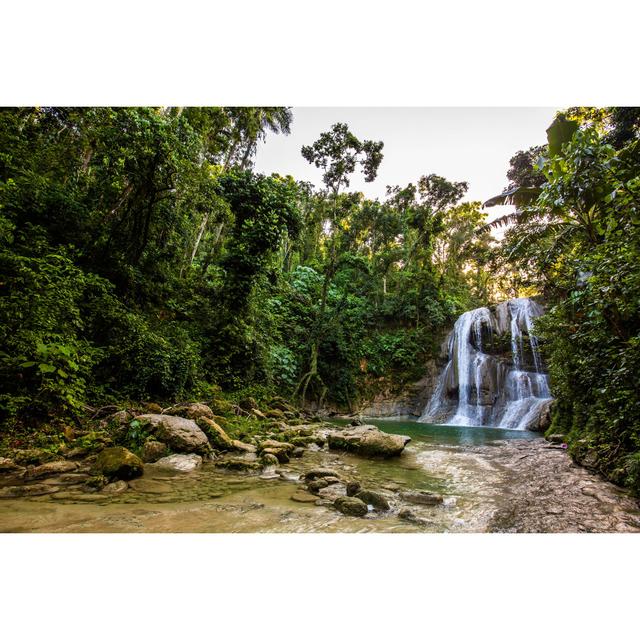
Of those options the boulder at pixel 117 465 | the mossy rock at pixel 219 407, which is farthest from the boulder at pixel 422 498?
the mossy rock at pixel 219 407

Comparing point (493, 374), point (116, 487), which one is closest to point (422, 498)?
point (116, 487)

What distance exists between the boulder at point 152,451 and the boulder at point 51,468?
69 centimetres

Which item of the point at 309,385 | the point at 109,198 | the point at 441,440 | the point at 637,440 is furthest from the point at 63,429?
the point at 309,385

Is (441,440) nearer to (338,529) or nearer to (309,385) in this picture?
(338,529)

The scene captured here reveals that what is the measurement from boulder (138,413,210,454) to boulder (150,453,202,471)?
13 centimetres

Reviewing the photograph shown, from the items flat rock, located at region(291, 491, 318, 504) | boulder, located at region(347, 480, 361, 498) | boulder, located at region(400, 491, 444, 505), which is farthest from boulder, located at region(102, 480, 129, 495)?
boulder, located at region(400, 491, 444, 505)

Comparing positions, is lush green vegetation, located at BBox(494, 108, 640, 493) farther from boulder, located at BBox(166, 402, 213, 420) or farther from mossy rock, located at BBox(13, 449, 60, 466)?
mossy rock, located at BBox(13, 449, 60, 466)

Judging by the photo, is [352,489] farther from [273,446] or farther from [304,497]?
[273,446]

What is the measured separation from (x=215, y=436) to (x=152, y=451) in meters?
1.00

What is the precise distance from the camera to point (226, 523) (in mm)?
2490

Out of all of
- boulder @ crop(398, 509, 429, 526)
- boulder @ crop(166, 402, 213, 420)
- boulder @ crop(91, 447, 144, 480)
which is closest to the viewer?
boulder @ crop(398, 509, 429, 526)

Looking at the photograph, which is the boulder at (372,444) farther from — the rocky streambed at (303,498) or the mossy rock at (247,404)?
the mossy rock at (247,404)

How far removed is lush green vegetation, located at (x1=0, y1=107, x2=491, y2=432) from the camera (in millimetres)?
4129

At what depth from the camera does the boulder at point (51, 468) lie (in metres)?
3.12
